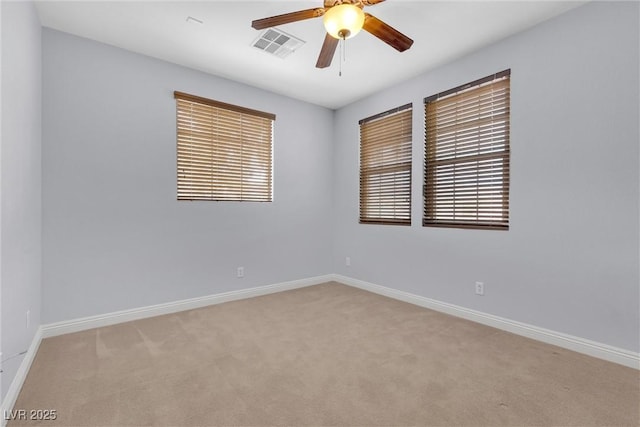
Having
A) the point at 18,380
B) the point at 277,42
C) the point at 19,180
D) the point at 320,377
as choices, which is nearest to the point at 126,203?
the point at 19,180

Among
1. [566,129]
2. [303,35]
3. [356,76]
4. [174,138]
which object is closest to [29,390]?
[174,138]

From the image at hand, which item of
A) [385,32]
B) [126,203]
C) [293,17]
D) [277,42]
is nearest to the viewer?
[293,17]

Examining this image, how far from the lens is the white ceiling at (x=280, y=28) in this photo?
2.36 metres

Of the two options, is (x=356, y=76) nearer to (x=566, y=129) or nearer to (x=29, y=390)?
(x=566, y=129)

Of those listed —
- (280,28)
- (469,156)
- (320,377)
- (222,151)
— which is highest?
(280,28)

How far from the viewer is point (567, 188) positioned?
2428mm

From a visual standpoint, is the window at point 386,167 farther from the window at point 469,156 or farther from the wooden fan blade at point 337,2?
the wooden fan blade at point 337,2

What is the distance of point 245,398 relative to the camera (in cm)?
175

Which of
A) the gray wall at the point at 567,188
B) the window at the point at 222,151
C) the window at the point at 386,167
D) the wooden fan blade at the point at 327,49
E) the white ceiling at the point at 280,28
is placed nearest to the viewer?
the wooden fan blade at the point at 327,49

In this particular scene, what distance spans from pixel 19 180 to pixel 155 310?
1.71 metres

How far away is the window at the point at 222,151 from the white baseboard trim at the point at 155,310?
1.15 m

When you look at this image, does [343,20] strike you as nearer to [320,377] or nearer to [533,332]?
[320,377]

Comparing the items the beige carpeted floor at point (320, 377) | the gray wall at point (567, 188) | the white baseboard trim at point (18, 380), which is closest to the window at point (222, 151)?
the beige carpeted floor at point (320, 377)

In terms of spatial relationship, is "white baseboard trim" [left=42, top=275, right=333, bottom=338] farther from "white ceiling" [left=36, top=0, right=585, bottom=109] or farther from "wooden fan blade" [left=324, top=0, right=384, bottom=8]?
"wooden fan blade" [left=324, top=0, right=384, bottom=8]
